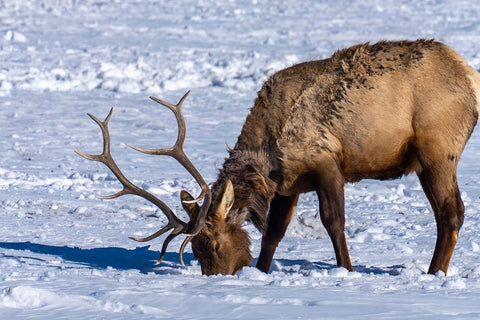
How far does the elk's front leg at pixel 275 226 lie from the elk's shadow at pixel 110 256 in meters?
0.56

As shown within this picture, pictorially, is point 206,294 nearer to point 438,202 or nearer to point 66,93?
point 438,202

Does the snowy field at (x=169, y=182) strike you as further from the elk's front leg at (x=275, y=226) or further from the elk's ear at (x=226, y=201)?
the elk's ear at (x=226, y=201)

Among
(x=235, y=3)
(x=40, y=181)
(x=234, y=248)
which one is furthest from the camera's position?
(x=235, y=3)

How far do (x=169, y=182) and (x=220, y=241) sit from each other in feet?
10.5

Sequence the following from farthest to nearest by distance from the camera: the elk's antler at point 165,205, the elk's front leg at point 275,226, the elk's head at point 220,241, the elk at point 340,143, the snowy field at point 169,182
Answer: the elk's front leg at point 275,226
the elk at point 340,143
the elk's head at point 220,241
the elk's antler at point 165,205
the snowy field at point 169,182

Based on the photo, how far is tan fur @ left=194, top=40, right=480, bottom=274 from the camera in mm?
6387

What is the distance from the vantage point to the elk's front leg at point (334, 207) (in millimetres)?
6391

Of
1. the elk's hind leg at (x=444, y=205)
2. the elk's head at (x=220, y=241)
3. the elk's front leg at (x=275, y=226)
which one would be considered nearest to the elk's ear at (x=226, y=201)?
the elk's head at (x=220, y=241)

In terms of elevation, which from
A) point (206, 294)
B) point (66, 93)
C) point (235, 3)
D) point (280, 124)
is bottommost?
point (206, 294)

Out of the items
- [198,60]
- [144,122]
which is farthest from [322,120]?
[198,60]

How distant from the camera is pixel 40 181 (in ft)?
30.7

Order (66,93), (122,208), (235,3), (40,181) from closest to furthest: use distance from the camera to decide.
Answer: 1. (122,208)
2. (40,181)
3. (66,93)
4. (235,3)

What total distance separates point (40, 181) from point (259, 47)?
1000cm

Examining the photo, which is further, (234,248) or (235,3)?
(235,3)
